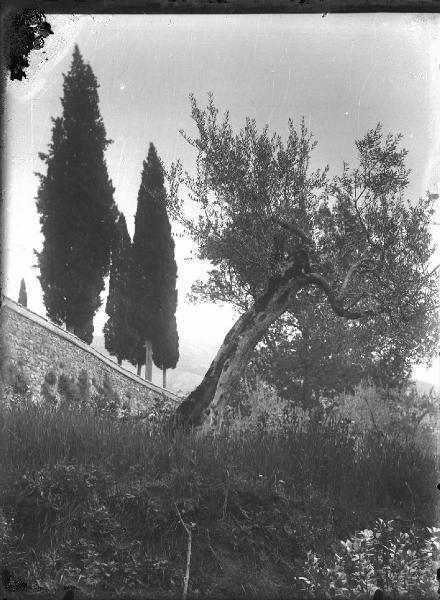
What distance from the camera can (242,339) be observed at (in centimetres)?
554

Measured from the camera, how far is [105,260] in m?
5.54

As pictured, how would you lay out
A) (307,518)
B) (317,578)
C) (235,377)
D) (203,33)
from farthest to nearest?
(235,377)
(203,33)
(307,518)
(317,578)

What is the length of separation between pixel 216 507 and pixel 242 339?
162 cm

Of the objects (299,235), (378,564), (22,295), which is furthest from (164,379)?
(378,564)

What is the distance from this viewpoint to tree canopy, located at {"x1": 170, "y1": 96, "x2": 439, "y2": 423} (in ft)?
17.5

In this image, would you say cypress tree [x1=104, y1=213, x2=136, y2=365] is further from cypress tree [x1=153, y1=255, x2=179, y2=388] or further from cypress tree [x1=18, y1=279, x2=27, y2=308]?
cypress tree [x1=18, y1=279, x2=27, y2=308]

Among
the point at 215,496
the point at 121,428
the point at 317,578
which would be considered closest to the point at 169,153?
the point at 121,428

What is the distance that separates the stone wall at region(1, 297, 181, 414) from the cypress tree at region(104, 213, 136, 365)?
0.74 feet

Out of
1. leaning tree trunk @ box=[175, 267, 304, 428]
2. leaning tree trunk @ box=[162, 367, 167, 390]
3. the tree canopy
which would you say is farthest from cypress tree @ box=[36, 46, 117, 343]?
leaning tree trunk @ box=[175, 267, 304, 428]

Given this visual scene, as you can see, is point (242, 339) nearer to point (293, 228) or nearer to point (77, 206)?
point (293, 228)

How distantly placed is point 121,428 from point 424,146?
4042 mm

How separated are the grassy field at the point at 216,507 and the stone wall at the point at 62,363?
0.26 meters

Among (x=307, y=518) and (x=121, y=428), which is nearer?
(x=307, y=518)

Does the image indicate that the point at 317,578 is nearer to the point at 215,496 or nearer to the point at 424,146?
the point at 215,496
